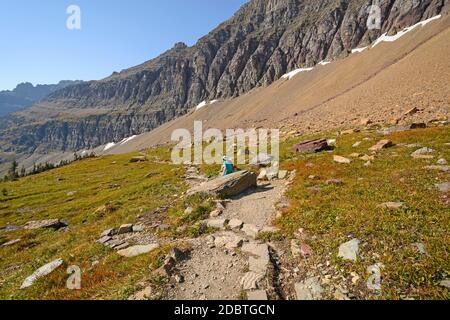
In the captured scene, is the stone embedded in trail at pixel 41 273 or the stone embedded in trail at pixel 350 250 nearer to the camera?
the stone embedded in trail at pixel 350 250

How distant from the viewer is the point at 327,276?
977 cm

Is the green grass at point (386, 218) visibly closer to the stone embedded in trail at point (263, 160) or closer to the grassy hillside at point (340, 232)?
the grassy hillside at point (340, 232)

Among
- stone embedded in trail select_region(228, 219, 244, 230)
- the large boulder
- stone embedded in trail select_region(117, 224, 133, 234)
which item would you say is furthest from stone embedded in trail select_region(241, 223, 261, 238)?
stone embedded in trail select_region(117, 224, 133, 234)

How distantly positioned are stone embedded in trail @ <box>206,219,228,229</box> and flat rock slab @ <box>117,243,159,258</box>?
3.10 metres

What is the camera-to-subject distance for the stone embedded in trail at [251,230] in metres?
14.2

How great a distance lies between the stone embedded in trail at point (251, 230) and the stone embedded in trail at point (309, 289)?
4326 millimetres

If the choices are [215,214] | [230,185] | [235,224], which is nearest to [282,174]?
[230,185]

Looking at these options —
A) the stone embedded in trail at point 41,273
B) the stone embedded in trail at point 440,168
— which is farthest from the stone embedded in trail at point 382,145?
the stone embedded in trail at point 41,273

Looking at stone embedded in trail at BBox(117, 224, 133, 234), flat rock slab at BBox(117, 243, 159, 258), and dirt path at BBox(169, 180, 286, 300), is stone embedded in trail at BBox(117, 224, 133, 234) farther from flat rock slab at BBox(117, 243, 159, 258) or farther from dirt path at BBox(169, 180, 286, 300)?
dirt path at BBox(169, 180, 286, 300)

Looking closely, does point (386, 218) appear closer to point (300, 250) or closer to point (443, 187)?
point (300, 250)

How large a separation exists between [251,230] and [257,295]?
551 cm

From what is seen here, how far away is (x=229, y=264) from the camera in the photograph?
11.4 m

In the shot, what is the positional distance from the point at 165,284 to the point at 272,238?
5.43 m

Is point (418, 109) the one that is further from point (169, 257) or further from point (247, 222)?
point (169, 257)
